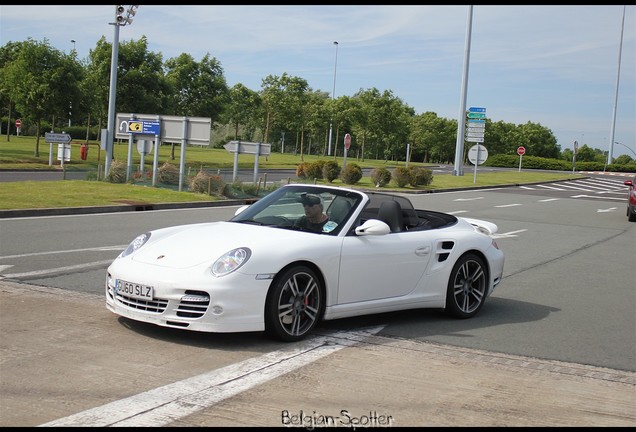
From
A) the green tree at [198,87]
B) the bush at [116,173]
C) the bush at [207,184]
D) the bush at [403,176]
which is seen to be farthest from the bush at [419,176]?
the green tree at [198,87]

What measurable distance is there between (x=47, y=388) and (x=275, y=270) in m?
2.06

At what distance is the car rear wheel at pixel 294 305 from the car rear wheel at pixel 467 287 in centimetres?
174

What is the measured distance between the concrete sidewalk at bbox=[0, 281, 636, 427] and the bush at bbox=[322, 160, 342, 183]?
2954cm

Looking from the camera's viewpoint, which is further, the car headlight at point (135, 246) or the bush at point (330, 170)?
the bush at point (330, 170)

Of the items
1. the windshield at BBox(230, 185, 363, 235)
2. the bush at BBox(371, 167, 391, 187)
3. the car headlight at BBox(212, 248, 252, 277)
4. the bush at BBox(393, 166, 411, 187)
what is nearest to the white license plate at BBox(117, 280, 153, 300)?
the car headlight at BBox(212, 248, 252, 277)

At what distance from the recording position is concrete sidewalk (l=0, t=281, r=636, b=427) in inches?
180

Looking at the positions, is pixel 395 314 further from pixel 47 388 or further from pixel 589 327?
pixel 47 388

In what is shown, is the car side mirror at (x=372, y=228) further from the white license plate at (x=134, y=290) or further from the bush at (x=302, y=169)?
the bush at (x=302, y=169)

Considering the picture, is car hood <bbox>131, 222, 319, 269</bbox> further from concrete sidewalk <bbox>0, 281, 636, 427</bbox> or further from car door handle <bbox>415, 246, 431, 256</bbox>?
car door handle <bbox>415, 246, 431, 256</bbox>

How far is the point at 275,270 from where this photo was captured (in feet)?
20.4

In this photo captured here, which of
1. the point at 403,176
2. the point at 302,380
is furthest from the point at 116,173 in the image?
the point at 302,380

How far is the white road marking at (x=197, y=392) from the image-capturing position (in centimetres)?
429

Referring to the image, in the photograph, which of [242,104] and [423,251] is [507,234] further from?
[242,104]

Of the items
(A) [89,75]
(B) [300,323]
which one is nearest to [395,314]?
(B) [300,323]
